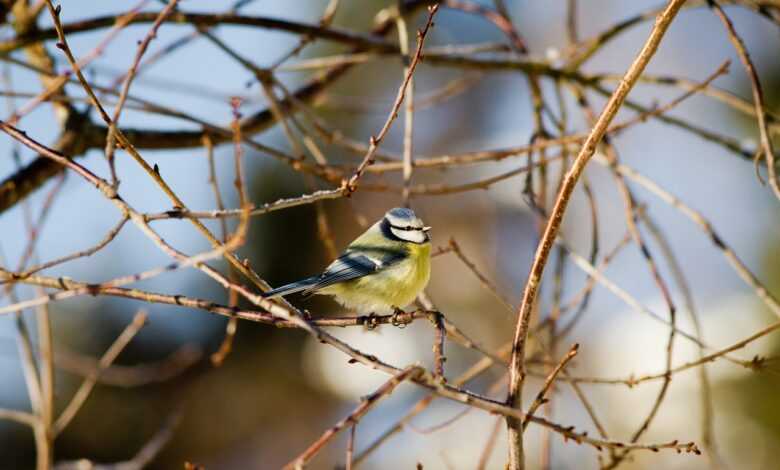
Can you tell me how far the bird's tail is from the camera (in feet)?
4.96

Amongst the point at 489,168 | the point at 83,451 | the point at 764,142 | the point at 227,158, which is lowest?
the point at 764,142

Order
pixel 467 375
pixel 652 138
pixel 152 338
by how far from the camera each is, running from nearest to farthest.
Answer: pixel 467 375 < pixel 152 338 < pixel 652 138

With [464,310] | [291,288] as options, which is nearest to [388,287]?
[291,288]

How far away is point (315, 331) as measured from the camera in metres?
1.04

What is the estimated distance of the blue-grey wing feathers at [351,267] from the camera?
84.7 inches

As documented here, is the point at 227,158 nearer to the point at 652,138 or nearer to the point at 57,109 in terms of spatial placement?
the point at 57,109

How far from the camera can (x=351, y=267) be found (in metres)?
2.29

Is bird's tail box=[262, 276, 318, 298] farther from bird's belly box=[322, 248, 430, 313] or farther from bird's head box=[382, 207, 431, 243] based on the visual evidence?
bird's head box=[382, 207, 431, 243]

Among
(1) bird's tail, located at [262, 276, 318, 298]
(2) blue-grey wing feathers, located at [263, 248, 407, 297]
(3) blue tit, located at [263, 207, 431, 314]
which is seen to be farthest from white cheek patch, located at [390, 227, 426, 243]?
(1) bird's tail, located at [262, 276, 318, 298]

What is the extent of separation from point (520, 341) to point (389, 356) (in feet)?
30.4

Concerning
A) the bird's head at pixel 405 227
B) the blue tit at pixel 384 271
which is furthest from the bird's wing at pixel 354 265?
the bird's head at pixel 405 227

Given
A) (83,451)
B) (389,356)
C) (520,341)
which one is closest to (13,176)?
(520,341)

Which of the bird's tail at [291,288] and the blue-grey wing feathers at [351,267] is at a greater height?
the blue-grey wing feathers at [351,267]

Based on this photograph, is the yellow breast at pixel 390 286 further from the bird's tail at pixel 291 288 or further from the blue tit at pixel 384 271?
the bird's tail at pixel 291 288
